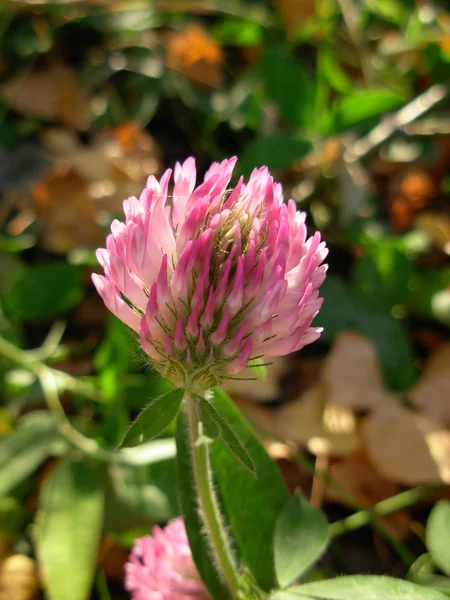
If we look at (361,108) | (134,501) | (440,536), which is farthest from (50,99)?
(440,536)

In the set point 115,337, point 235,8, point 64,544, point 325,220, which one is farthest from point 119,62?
point 64,544

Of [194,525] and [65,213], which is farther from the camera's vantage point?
[65,213]

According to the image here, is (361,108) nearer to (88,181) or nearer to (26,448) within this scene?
(88,181)

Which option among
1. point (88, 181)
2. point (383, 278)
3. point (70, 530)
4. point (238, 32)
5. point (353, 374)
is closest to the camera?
point (70, 530)

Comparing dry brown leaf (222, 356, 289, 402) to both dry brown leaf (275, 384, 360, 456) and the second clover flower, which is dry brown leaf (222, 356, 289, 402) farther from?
the second clover flower

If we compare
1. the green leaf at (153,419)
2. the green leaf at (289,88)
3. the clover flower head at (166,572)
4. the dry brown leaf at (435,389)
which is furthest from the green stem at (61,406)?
the green leaf at (289,88)

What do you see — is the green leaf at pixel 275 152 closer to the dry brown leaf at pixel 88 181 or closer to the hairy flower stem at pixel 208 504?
the dry brown leaf at pixel 88 181

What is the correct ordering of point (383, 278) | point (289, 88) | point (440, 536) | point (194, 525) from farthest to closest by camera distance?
point (289, 88), point (383, 278), point (440, 536), point (194, 525)

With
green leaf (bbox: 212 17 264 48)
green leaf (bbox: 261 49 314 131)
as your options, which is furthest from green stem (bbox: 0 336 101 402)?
green leaf (bbox: 212 17 264 48)
